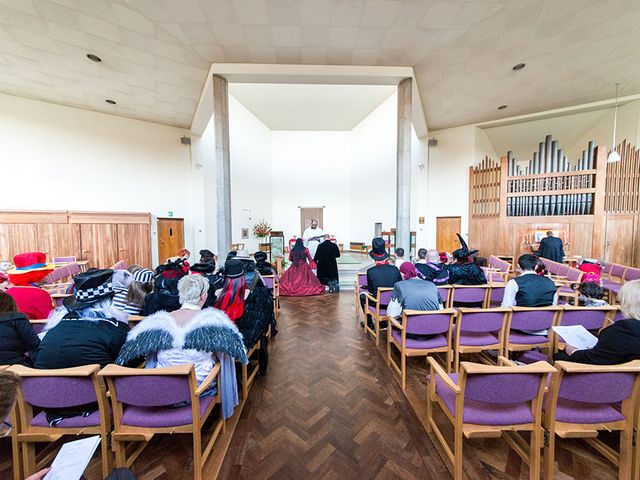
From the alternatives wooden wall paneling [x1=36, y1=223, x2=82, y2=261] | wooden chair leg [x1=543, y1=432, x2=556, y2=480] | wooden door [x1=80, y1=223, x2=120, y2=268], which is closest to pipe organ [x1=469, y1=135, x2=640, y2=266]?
wooden chair leg [x1=543, y1=432, x2=556, y2=480]

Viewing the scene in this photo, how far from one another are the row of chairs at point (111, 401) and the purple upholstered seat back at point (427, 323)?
1.58 meters

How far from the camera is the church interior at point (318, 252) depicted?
140cm

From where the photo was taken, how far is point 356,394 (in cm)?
222

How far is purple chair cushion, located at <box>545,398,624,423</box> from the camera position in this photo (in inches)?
53.7

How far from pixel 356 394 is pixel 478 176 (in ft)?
24.8

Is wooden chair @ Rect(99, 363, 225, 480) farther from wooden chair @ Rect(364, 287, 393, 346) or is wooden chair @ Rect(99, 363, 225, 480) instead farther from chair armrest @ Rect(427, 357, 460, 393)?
wooden chair @ Rect(364, 287, 393, 346)

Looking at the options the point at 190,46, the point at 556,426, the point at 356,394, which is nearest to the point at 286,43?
the point at 190,46

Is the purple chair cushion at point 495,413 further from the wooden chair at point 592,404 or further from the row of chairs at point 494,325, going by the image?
the row of chairs at point 494,325

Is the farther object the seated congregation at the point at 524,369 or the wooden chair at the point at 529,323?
the wooden chair at the point at 529,323

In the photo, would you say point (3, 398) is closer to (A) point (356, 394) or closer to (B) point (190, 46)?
(A) point (356, 394)

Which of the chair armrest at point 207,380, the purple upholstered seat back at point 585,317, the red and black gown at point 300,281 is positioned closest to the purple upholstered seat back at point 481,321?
the purple upholstered seat back at point 585,317

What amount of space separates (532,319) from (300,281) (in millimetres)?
3912

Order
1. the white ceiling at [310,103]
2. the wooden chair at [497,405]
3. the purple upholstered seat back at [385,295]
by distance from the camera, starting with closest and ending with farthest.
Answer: the wooden chair at [497,405]
the purple upholstered seat back at [385,295]
the white ceiling at [310,103]

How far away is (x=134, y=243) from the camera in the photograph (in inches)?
268
